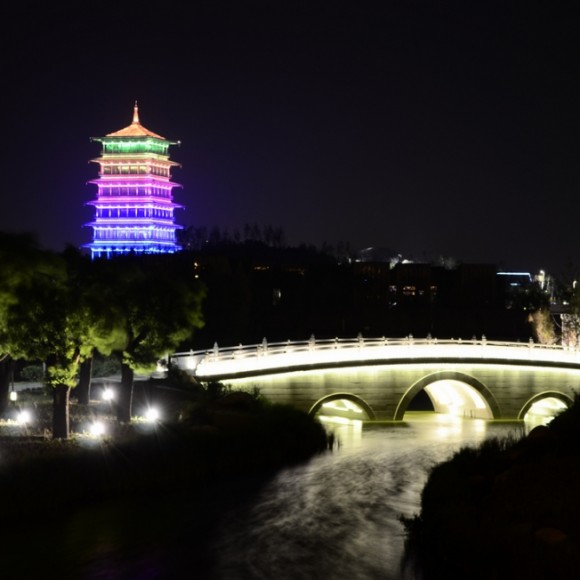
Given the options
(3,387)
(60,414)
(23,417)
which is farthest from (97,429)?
(3,387)

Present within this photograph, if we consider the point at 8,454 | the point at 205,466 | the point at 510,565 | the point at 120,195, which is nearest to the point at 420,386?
the point at 205,466

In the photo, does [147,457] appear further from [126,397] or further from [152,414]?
[152,414]

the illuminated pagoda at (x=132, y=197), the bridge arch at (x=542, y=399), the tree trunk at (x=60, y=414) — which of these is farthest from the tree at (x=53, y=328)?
the illuminated pagoda at (x=132, y=197)

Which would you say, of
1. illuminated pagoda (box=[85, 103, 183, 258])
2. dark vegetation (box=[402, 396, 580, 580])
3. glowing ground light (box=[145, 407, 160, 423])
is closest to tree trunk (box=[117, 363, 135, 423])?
glowing ground light (box=[145, 407, 160, 423])

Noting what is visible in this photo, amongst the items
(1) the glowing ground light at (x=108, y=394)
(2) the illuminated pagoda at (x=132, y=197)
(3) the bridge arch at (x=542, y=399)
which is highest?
(2) the illuminated pagoda at (x=132, y=197)

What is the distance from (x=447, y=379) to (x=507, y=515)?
85.2ft

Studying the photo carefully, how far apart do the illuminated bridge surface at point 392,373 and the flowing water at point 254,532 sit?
7.39m

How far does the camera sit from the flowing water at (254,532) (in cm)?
2388

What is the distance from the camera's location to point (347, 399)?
149 feet

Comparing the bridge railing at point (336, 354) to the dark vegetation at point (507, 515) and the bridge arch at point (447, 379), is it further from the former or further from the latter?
the dark vegetation at point (507, 515)

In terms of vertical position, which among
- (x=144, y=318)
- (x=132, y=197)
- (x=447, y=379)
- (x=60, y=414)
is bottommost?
(x=60, y=414)

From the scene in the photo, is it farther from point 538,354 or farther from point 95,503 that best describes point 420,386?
point 95,503

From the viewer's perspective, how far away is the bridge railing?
42000 millimetres

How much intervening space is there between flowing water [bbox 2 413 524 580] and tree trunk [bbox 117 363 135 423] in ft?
17.0
